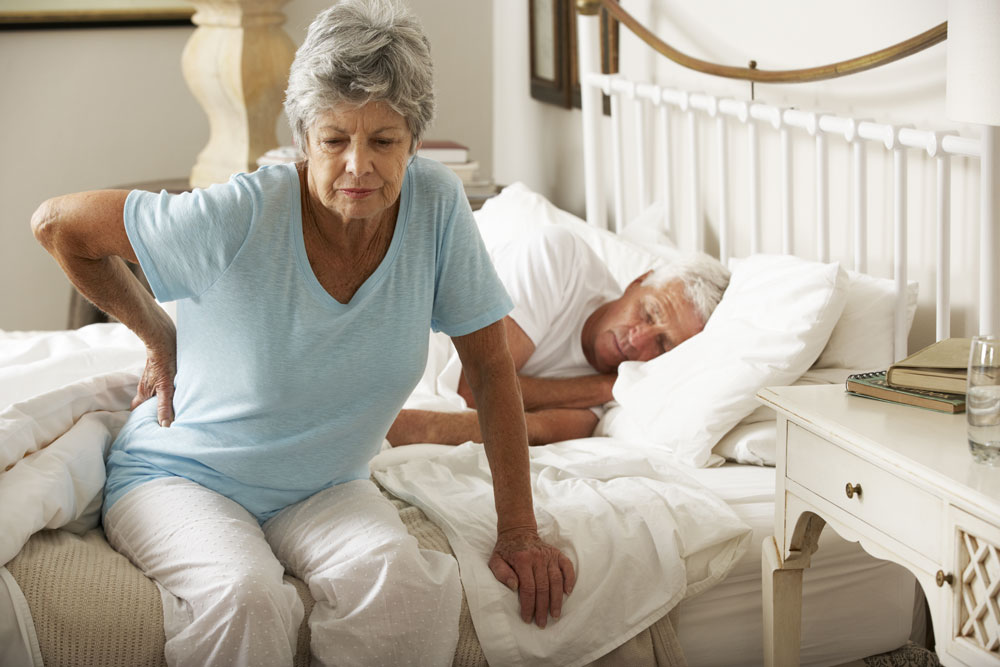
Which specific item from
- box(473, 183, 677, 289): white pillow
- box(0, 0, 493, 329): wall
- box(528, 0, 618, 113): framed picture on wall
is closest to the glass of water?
box(473, 183, 677, 289): white pillow

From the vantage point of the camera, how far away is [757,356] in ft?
5.90

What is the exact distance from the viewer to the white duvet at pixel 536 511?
1.39m

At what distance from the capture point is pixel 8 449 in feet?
4.65

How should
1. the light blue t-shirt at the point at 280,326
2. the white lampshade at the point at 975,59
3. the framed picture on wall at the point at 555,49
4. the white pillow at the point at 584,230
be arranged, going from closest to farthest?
the white lampshade at the point at 975,59, the light blue t-shirt at the point at 280,326, the white pillow at the point at 584,230, the framed picture on wall at the point at 555,49

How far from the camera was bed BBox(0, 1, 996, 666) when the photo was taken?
1.31 metres

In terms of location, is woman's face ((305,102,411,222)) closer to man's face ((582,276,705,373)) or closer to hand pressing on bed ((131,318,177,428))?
hand pressing on bed ((131,318,177,428))

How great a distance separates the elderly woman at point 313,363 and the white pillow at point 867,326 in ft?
2.16

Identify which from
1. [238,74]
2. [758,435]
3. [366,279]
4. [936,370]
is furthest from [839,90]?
[238,74]

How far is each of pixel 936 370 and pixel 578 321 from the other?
959mm

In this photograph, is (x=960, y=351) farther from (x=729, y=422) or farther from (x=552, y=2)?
(x=552, y=2)

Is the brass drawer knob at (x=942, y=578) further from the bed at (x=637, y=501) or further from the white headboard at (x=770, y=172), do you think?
the white headboard at (x=770, y=172)

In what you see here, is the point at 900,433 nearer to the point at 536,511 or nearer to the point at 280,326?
the point at 536,511

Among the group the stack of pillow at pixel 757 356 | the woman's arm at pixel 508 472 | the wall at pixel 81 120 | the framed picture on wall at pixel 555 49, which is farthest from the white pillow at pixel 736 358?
the wall at pixel 81 120

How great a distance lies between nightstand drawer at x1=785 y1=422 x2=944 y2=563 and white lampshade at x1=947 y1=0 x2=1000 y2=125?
0.43 m
